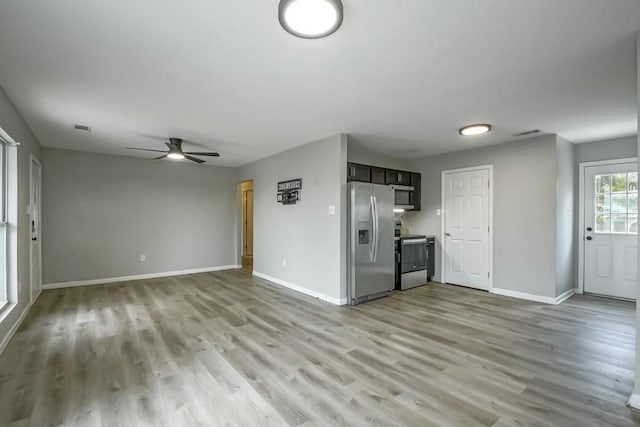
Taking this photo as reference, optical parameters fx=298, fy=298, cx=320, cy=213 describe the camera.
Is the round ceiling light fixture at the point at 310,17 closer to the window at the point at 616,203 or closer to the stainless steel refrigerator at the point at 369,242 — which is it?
the stainless steel refrigerator at the point at 369,242

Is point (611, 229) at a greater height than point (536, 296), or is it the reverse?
point (611, 229)

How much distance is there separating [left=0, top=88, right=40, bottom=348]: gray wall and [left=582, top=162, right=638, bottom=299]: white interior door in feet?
25.3

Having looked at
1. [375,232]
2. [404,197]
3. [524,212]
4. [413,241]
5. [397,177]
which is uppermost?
[397,177]

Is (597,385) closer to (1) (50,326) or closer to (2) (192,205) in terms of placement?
(1) (50,326)

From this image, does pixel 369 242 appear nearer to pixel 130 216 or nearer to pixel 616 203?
pixel 616 203

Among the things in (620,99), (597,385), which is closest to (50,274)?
(597,385)

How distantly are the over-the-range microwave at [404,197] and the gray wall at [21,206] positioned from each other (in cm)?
529

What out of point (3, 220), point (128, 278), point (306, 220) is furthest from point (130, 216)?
point (306, 220)

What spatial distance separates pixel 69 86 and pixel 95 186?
349 centimetres

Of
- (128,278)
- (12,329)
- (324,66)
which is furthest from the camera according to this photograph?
(128,278)

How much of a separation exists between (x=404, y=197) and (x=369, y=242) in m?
1.77

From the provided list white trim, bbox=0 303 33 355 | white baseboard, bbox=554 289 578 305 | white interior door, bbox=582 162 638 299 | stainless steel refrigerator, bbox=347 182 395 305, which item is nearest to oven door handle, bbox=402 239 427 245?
stainless steel refrigerator, bbox=347 182 395 305

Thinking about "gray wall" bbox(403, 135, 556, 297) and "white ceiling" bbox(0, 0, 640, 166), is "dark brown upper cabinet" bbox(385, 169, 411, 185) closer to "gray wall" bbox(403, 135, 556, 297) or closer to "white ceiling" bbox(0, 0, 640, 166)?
"gray wall" bbox(403, 135, 556, 297)

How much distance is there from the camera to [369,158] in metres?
5.77
